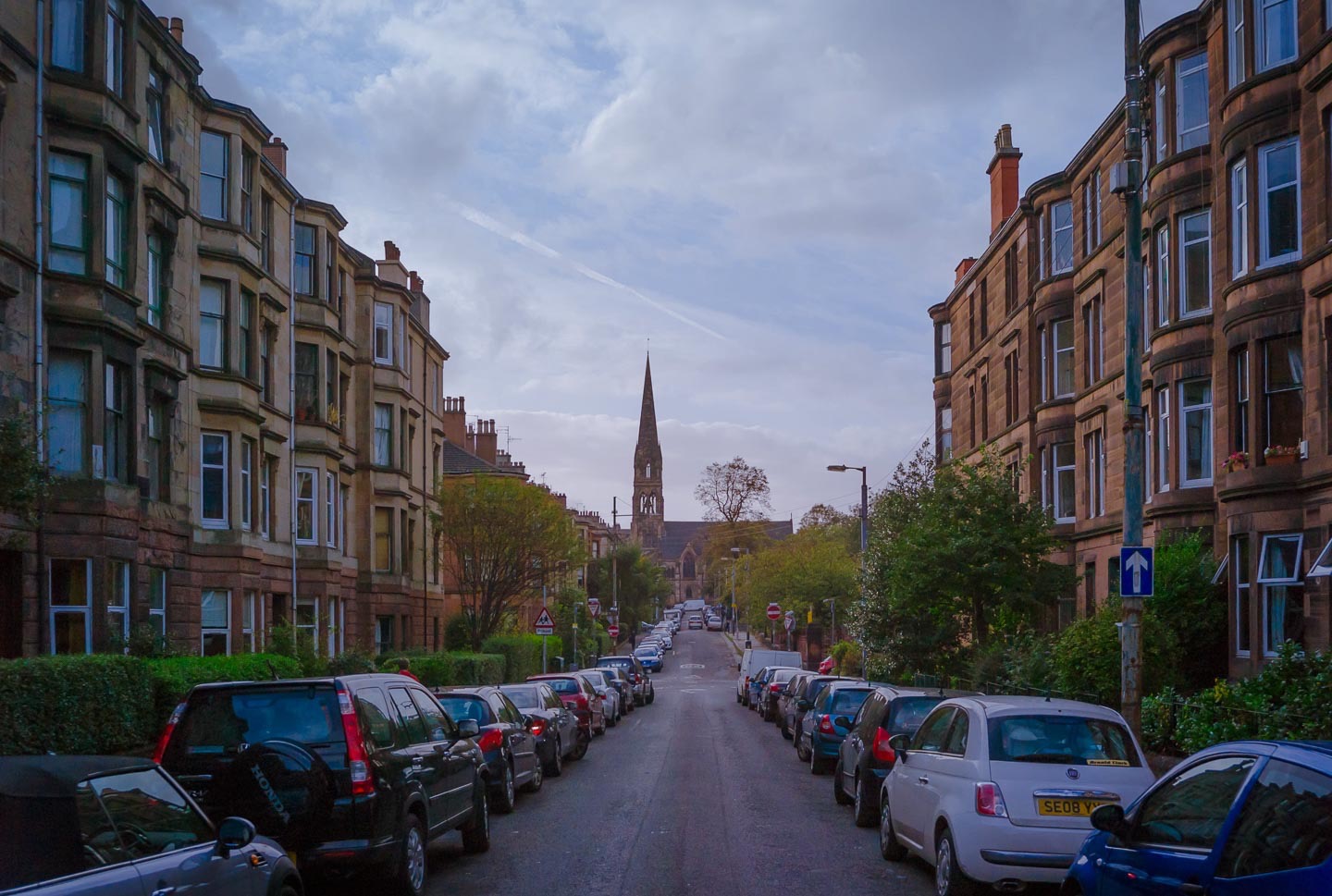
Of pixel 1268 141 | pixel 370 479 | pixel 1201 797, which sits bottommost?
pixel 1201 797

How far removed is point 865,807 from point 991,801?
5.33 meters

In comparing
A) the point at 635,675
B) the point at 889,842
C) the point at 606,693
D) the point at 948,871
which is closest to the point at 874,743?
the point at 889,842

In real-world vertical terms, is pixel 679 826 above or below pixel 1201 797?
below

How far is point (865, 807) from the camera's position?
15266 mm

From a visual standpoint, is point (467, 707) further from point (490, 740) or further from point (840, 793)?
point (840, 793)

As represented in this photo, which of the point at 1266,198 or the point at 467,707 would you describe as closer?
the point at 467,707

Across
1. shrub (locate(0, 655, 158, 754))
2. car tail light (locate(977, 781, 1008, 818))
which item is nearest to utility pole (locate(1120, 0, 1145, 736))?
car tail light (locate(977, 781, 1008, 818))

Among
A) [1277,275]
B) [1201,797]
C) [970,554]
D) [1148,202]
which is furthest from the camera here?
[970,554]

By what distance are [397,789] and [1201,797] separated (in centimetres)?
613

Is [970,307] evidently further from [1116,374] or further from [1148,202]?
[1148,202]

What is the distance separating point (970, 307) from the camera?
4472cm

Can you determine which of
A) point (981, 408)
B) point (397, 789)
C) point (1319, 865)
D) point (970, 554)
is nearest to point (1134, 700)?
point (397, 789)

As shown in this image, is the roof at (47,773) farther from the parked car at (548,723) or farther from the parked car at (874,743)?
the parked car at (548,723)

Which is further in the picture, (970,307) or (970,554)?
(970,307)
